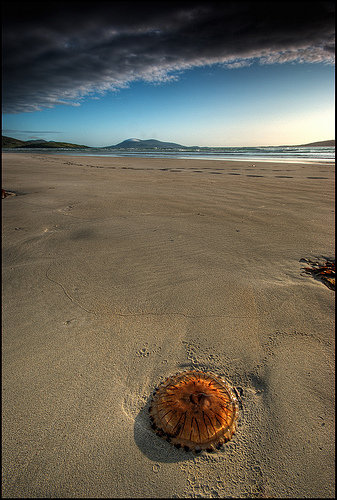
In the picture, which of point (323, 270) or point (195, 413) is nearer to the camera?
point (195, 413)

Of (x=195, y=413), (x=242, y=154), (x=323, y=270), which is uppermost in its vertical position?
(x=242, y=154)

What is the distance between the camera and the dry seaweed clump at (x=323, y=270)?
280 cm

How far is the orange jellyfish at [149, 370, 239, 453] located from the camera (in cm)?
138

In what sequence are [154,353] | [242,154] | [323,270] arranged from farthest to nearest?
[242,154] → [323,270] → [154,353]

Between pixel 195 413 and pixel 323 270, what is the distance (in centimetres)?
243

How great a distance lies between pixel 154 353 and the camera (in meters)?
1.95

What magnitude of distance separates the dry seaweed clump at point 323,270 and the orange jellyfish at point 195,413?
6.21 feet

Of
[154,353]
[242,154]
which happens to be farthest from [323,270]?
[242,154]

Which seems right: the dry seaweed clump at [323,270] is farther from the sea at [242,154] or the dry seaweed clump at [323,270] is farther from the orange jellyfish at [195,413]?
the sea at [242,154]

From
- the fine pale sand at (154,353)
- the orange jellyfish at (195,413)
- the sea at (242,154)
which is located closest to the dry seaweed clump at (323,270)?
the fine pale sand at (154,353)

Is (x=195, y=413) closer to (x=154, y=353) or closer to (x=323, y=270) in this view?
(x=154, y=353)

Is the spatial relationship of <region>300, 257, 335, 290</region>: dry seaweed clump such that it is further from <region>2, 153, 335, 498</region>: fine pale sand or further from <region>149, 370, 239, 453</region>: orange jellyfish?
<region>149, 370, 239, 453</region>: orange jellyfish

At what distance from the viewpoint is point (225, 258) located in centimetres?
336

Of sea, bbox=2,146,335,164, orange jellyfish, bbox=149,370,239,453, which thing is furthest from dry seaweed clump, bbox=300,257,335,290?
sea, bbox=2,146,335,164
